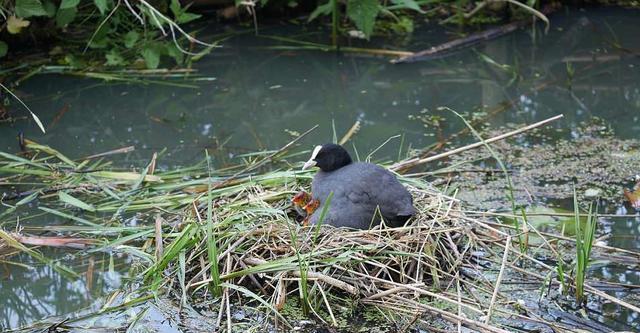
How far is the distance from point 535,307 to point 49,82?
3.75m

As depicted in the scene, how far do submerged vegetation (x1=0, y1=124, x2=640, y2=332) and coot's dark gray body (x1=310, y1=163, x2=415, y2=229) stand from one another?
0.27ft

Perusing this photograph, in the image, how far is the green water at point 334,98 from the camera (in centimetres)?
537

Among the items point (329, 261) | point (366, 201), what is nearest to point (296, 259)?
point (329, 261)

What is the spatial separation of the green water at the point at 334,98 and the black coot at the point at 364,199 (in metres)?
0.92

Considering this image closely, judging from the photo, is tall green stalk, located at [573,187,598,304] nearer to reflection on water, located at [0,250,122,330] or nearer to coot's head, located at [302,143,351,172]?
coot's head, located at [302,143,351,172]

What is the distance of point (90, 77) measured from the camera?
6.17 meters

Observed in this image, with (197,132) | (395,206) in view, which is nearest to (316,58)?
(197,132)

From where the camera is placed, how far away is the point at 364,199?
12.7 ft

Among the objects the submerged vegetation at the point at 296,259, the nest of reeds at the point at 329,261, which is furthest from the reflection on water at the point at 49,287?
the nest of reeds at the point at 329,261

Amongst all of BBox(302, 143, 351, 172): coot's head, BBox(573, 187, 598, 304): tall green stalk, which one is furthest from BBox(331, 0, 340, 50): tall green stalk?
BBox(573, 187, 598, 304): tall green stalk

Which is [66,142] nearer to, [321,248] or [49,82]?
[49,82]

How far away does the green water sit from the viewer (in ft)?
17.6

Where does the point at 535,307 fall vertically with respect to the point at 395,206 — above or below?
below

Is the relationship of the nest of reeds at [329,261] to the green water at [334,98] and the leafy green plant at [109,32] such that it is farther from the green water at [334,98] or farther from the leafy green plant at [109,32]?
the leafy green plant at [109,32]
